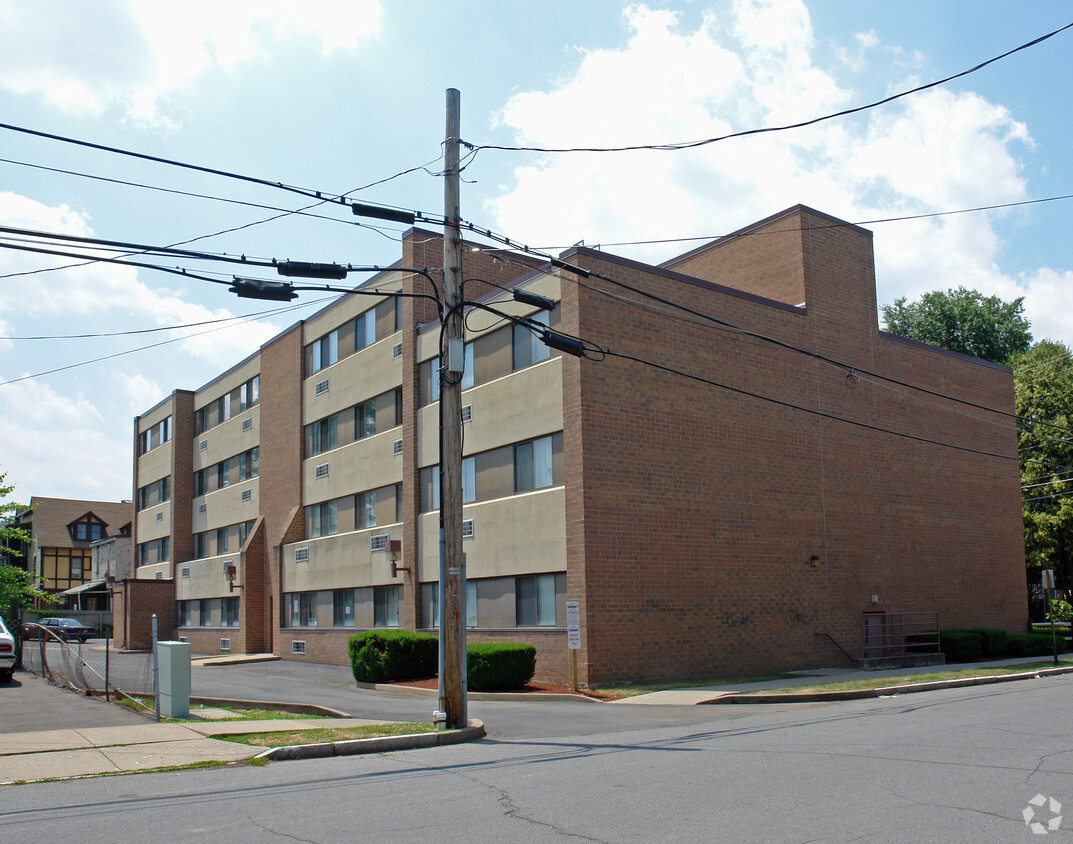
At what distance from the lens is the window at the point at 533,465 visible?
22797mm

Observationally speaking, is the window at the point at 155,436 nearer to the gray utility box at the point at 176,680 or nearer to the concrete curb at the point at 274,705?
the concrete curb at the point at 274,705

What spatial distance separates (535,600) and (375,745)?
1080 centimetres

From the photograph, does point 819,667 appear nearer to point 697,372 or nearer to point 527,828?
point 697,372

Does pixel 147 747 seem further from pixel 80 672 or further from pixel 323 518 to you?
pixel 323 518

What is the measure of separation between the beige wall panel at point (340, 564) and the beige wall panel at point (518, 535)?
12.9 ft

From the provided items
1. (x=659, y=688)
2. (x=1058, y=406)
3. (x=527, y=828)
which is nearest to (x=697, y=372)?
(x=659, y=688)

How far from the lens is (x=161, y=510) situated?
49.0m

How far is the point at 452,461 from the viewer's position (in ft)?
48.4

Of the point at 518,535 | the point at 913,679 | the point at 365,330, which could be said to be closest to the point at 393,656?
the point at 518,535

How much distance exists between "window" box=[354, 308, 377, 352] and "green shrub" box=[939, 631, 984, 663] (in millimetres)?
19130

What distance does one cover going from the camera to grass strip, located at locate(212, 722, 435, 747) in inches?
483

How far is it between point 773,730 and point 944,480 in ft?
61.1

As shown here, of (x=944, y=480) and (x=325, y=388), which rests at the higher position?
(x=325, y=388)

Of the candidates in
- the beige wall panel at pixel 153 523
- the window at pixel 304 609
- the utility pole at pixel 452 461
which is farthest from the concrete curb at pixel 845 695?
the beige wall panel at pixel 153 523
